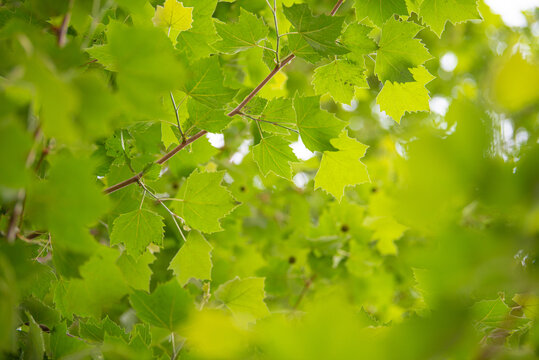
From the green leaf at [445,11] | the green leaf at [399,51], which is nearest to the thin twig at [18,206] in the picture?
the green leaf at [399,51]

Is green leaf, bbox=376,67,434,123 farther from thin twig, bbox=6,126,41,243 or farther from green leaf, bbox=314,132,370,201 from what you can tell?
thin twig, bbox=6,126,41,243

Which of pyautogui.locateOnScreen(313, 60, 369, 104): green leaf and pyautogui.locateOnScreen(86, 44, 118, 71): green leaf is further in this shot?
pyautogui.locateOnScreen(313, 60, 369, 104): green leaf

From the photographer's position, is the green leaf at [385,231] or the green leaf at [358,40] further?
the green leaf at [385,231]

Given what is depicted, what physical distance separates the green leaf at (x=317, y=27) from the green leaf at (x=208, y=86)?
155mm

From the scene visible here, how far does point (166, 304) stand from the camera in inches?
24.1

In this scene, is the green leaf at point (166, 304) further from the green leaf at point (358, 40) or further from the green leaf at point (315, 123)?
the green leaf at point (358, 40)

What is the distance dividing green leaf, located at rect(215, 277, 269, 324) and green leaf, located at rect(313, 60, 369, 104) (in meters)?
0.44

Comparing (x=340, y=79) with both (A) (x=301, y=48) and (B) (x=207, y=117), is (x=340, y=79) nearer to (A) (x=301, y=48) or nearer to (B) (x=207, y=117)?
(A) (x=301, y=48)

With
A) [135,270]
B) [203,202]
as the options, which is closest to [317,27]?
[203,202]

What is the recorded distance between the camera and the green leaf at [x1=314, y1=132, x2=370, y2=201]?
0.84 meters

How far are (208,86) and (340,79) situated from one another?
11.4 inches

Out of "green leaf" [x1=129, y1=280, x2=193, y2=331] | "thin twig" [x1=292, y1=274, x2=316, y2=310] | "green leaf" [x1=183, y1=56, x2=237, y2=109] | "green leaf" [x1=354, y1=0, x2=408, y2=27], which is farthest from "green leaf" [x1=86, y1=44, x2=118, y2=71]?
"thin twig" [x1=292, y1=274, x2=316, y2=310]

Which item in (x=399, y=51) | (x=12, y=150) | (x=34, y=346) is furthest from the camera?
(x=399, y=51)

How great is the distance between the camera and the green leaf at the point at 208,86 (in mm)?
704
